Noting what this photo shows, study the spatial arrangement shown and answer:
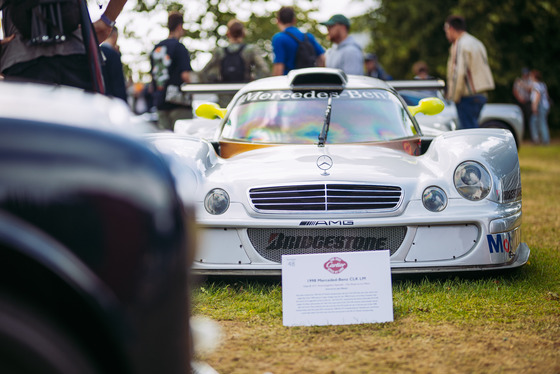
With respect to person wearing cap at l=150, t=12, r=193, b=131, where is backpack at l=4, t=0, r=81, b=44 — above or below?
above

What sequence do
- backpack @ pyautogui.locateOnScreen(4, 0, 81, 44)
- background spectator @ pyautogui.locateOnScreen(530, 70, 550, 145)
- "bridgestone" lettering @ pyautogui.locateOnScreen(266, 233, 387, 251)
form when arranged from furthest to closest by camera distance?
background spectator @ pyautogui.locateOnScreen(530, 70, 550, 145) → "bridgestone" lettering @ pyautogui.locateOnScreen(266, 233, 387, 251) → backpack @ pyautogui.locateOnScreen(4, 0, 81, 44)

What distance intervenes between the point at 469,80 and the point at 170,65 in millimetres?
3603

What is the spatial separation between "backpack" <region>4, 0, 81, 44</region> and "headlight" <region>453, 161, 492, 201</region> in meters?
2.23

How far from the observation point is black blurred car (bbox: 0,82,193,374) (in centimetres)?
156

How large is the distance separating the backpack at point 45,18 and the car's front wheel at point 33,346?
8.72 feet

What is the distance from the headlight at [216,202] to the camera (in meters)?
4.21

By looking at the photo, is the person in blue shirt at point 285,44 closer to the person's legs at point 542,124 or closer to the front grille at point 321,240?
the front grille at point 321,240

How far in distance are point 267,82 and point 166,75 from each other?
285cm

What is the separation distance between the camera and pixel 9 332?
59.9 inches

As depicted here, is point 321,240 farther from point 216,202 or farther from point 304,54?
point 304,54

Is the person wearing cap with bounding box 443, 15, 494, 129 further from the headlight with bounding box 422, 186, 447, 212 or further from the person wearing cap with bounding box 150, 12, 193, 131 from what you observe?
the headlight with bounding box 422, 186, 447, 212

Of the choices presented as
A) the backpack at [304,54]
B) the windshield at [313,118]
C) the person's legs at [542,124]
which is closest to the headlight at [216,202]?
the windshield at [313,118]

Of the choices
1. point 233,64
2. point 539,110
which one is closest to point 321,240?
point 233,64

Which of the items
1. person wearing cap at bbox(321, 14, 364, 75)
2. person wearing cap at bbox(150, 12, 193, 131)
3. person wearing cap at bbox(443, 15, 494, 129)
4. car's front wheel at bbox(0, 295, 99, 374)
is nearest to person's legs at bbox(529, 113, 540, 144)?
person wearing cap at bbox(443, 15, 494, 129)
